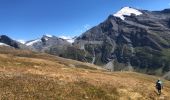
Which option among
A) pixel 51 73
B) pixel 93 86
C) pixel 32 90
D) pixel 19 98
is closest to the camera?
pixel 19 98

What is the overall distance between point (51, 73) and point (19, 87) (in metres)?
12.1

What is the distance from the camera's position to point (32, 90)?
4766 centimetres

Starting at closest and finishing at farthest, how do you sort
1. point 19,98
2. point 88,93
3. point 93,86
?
point 19,98 → point 88,93 → point 93,86

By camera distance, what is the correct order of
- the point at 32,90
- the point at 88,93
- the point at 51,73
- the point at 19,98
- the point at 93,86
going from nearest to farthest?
the point at 19,98 < the point at 32,90 < the point at 88,93 < the point at 93,86 < the point at 51,73

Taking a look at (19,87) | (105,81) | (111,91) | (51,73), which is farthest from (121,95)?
(19,87)

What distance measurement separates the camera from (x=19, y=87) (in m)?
47.8

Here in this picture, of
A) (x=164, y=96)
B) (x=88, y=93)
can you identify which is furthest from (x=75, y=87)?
(x=164, y=96)

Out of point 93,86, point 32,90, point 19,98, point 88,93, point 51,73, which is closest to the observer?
point 19,98

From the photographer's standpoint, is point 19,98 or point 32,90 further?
point 32,90

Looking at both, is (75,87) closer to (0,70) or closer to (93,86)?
(93,86)

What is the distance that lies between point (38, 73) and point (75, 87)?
8092mm

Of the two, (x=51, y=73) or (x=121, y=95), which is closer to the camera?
(x=121, y=95)

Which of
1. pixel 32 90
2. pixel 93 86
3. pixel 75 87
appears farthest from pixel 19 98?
pixel 93 86

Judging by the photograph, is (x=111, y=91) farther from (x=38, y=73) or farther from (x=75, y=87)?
(x=38, y=73)
